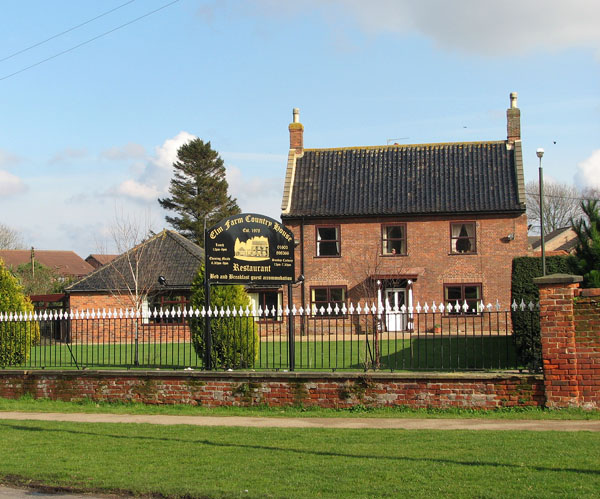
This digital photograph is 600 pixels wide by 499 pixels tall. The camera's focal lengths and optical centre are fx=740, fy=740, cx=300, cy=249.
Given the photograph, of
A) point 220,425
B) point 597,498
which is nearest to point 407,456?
point 597,498

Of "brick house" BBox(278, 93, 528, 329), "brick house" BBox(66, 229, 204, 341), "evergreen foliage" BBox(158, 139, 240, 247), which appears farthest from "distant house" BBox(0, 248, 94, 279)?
"brick house" BBox(278, 93, 528, 329)

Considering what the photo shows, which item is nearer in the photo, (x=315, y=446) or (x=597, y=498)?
(x=597, y=498)

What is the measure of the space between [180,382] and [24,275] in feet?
154

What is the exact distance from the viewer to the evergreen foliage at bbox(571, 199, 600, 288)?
49.1 feet

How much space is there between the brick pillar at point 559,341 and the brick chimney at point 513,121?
25.2 metres

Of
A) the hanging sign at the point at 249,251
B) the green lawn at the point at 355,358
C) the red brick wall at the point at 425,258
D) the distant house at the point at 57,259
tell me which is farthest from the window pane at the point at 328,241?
the distant house at the point at 57,259

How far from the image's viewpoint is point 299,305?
34.8 m

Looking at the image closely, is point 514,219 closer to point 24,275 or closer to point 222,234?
point 222,234

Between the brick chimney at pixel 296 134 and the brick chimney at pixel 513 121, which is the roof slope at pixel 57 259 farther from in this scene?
the brick chimney at pixel 513 121

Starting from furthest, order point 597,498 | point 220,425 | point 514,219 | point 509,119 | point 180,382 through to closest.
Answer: point 509,119
point 514,219
point 180,382
point 220,425
point 597,498

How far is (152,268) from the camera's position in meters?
37.8

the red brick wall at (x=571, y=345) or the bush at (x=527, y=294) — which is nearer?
the red brick wall at (x=571, y=345)

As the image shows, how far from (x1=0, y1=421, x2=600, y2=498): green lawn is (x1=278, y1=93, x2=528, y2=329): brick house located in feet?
75.7

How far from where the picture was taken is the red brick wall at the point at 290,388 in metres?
12.2
